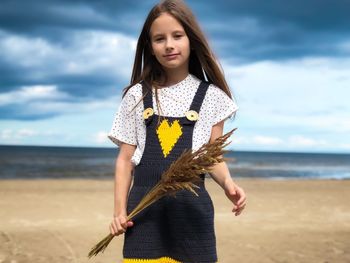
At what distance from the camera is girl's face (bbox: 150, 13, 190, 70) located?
2508 mm

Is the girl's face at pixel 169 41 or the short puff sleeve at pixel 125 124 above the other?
the girl's face at pixel 169 41

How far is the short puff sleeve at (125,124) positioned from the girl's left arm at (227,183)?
1.32ft

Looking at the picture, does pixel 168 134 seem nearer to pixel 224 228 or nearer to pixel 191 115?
pixel 191 115

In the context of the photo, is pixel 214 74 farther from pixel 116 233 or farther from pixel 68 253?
pixel 68 253

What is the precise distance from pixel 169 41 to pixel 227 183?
0.75m

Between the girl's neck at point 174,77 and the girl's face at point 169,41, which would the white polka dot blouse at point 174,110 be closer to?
the girl's neck at point 174,77

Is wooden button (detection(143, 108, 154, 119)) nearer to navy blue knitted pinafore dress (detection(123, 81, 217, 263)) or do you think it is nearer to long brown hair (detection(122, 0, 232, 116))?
navy blue knitted pinafore dress (detection(123, 81, 217, 263))

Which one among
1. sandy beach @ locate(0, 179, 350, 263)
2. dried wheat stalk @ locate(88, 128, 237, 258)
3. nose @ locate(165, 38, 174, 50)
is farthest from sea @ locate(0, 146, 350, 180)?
sandy beach @ locate(0, 179, 350, 263)

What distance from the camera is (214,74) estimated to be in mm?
2701

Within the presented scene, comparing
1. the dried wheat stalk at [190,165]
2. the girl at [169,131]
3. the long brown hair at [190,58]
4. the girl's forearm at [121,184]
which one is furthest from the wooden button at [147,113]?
the dried wheat stalk at [190,165]

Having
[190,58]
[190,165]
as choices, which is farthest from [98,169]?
[190,165]

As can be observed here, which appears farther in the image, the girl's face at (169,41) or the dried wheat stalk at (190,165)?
the girl's face at (169,41)

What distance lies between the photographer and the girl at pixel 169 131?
2.40 metres

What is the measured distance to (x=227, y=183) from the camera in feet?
8.20
